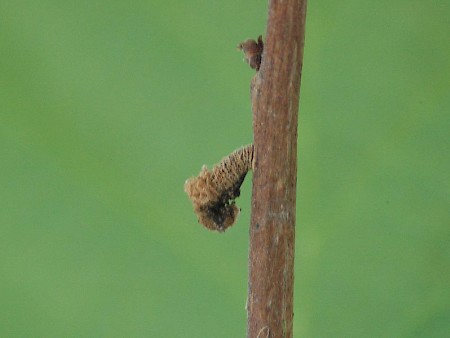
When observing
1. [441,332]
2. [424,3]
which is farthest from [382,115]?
[441,332]

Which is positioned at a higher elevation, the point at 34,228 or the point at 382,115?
the point at 382,115

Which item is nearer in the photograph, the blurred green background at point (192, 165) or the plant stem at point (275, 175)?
the plant stem at point (275, 175)

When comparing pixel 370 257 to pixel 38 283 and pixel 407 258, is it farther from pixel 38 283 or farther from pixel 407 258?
pixel 38 283

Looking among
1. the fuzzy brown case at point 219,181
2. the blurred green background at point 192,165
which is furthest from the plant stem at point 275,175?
the blurred green background at point 192,165

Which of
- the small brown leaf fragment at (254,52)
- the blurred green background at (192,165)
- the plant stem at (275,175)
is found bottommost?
the plant stem at (275,175)

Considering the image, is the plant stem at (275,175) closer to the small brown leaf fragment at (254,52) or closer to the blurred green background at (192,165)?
the small brown leaf fragment at (254,52)

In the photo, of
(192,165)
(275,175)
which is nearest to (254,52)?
(275,175)
